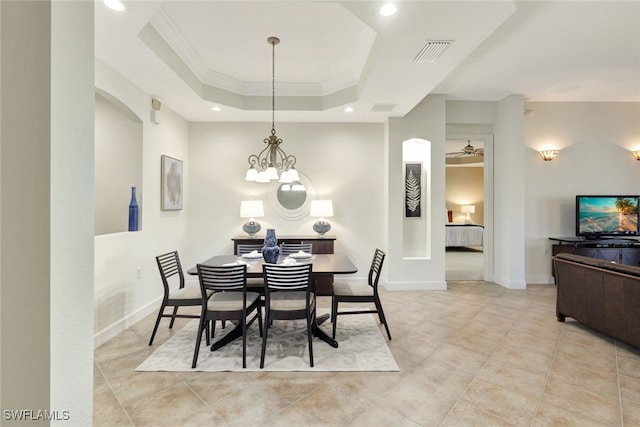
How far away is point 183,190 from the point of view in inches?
194

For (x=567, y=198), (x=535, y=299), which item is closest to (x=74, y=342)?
(x=535, y=299)

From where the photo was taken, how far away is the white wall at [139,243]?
3047 millimetres

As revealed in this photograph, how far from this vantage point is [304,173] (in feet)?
17.2

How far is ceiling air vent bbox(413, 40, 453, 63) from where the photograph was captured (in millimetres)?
2664

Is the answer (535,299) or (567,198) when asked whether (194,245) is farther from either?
(567,198)

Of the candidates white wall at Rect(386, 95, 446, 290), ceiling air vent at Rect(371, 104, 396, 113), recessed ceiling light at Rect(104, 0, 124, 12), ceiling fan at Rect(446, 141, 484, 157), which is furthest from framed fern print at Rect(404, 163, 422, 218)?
recessed ceiling light at Rect(104, 0, 124, 12)

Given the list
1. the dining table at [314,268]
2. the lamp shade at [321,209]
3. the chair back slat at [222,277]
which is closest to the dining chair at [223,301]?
the chair back slat at [222,277]

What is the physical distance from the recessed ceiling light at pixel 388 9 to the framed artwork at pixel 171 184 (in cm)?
331

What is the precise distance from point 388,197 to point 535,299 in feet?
8.40

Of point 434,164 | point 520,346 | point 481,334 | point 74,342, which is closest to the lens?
point 74,342

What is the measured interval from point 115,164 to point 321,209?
2.82 meters

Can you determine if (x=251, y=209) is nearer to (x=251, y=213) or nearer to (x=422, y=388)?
(x=251, y=213)

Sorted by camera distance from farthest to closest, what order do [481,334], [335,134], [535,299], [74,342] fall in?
1. [335,134]
2. [535,299]
3. [481,334]
4. [74,342]

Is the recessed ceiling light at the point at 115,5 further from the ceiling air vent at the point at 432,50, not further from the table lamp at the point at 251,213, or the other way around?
the table lamp at the point at 251,213
